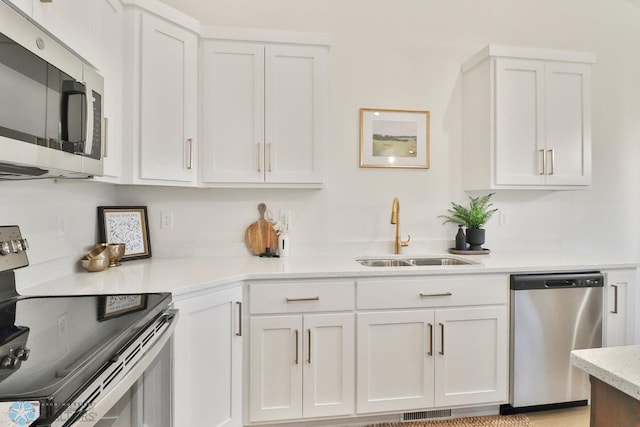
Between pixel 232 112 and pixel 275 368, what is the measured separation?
152 centimetres

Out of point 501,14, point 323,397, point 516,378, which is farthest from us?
point 501,14

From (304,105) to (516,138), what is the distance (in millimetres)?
1502

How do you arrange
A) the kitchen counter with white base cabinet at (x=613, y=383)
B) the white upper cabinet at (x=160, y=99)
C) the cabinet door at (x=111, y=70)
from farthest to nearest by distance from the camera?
the white upper cabinet at (x=160, y=99), the cabinet door at (x=111, y=70), the kitchen counter with white base cabinet at (x=613, y=383)

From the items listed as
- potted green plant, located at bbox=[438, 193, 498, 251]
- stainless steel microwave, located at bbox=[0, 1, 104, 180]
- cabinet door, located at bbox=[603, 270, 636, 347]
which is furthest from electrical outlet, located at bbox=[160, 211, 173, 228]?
cabinet door, located at bbox=[603, 270, 636, 347]

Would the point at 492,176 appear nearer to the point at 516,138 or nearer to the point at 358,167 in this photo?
the point at 516,138

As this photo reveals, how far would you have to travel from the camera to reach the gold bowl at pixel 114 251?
1.99m

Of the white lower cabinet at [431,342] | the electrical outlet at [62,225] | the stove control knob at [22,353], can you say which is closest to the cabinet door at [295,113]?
the white lower cabinet at [431,342]

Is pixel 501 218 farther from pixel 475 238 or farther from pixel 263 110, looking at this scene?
pixel 263 110

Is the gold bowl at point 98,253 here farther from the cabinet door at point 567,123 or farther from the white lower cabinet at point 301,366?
the cabinet door at point 567,123

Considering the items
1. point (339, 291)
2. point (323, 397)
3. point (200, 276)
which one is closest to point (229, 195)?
point (200, 276)

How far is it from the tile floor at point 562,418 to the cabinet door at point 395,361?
28.1 inches

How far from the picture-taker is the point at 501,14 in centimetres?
290

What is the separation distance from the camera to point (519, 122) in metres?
2.53

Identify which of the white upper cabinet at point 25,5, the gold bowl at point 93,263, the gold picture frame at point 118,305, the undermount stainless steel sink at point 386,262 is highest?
the white upper cabinet at point 25,5
